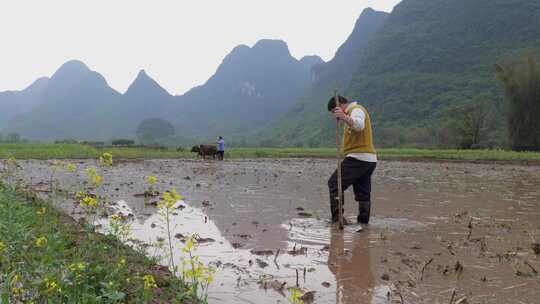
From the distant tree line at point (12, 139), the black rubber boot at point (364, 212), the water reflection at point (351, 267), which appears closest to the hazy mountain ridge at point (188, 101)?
the distant tree line at point (12, 139)

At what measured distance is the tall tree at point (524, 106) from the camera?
33.3m

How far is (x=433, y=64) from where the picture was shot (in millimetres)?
86750

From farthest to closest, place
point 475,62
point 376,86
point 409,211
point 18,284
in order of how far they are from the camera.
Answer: point 376,86 < point 475,62 < point 409,211 < point 18,284

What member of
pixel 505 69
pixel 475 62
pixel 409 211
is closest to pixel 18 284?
pixel 409 211

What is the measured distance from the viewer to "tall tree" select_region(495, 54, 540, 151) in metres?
33.3

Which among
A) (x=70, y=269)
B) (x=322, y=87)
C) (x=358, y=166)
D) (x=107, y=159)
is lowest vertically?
(x=70, y=269)

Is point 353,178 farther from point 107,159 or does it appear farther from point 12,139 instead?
point 12,139

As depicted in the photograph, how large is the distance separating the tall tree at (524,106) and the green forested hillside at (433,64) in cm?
1093

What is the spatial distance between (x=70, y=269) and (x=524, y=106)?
125 ft

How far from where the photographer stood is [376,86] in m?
88.5

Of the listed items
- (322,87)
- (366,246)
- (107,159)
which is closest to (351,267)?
(366,246)

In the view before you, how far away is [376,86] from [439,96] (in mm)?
20659

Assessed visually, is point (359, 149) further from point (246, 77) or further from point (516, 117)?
point (246, 77)

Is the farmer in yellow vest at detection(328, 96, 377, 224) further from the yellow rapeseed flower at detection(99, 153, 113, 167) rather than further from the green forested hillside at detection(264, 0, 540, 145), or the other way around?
the green forested hillside at detection(264, 0, 540, 145)
